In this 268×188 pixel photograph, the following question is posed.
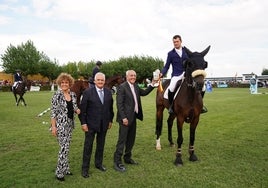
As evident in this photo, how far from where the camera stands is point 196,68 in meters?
6.49

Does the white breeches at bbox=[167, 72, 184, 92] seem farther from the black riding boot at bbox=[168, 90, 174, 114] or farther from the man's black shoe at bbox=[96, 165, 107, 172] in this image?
the man's black shoe at bbox=[96, 165, 107, 172]

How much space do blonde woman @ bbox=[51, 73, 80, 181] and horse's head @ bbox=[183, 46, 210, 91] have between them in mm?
2606

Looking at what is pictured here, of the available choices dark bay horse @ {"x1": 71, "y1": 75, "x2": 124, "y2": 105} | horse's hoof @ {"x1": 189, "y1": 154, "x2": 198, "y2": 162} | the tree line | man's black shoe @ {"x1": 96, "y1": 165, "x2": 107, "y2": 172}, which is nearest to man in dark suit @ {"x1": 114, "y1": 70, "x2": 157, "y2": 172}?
man's black shoe @ {"x1": 96, "y1": 165, "x2": 107, "y2": 172}

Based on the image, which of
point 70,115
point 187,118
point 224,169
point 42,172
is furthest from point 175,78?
point 42,172

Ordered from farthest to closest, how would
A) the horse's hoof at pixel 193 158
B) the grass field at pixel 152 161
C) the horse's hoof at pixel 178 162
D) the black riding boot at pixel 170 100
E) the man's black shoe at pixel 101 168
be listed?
1. the black riding boot at pixel 170 100
2. the horse's hoof at pixel 193 158
3. the horse's hoof at pixel 178 162
4. the man's black shoe at pixel 101 168
5. the grass field at pixel 152 161

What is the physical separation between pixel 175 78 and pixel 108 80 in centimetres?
839

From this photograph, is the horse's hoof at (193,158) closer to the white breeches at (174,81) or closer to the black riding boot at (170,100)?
the black riding boot at (170,100)

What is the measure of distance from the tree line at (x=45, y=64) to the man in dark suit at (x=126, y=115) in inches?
2356

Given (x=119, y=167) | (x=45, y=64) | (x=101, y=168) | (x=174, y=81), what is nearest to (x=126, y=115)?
(x=119, y=167)

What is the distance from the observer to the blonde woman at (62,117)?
5.75 m

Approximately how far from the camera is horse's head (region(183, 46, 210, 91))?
631 cm

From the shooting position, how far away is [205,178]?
5.80 metres

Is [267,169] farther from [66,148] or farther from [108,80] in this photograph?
[108,80]

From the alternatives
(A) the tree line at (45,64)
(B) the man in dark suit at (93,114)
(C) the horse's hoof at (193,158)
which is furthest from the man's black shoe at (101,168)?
(A) the tree line at (45,64)
